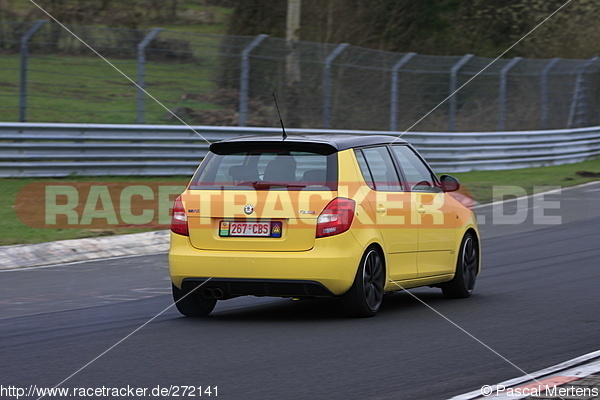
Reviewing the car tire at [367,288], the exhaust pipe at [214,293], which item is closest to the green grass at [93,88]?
the exhaust pipe at [214,293]

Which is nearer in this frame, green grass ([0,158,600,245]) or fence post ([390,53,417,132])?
green grass ([0,158,600,245])

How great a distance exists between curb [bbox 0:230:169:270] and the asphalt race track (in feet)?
1.63

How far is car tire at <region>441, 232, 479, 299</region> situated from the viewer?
401 inches

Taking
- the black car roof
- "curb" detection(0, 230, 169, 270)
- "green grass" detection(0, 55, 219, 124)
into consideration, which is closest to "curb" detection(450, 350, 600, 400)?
the black car roof

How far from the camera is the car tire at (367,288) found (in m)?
8.47

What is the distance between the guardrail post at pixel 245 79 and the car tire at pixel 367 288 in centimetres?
1297

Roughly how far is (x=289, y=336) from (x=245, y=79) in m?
13.9

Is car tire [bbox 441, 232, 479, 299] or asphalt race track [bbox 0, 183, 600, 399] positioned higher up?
car tire [bbox 441, 232, 479, 299]

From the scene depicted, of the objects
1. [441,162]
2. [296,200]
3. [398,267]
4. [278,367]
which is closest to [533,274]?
[398,267]

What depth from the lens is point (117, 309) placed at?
9.44 metres

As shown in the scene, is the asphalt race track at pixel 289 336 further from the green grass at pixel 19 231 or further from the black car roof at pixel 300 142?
the green grass at pixel 19 231

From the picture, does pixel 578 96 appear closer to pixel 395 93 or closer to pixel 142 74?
pixel 395 93

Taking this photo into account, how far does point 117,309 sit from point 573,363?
14.2ft

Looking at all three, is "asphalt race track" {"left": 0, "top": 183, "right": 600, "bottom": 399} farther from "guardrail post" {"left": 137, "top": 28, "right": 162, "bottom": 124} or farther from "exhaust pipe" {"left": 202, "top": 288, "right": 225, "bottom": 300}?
"guardrail post" {"left": 137, "top": 28, "right": 162, "bottom": 124}
